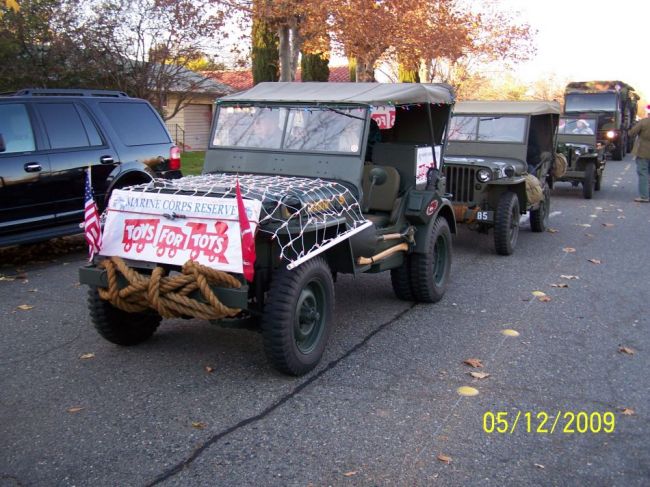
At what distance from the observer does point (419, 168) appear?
6.75 m

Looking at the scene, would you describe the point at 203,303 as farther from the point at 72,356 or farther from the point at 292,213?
the point at 72,356

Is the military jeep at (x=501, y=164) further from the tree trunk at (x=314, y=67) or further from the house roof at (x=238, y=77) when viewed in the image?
the tree trunk at (x=314, y=67)

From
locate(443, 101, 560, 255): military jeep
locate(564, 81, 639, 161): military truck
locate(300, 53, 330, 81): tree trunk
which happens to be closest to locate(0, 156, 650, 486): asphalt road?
locate(443, 101, 560, 255): military jeep

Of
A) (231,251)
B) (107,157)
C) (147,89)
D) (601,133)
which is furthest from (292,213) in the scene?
(601,133)

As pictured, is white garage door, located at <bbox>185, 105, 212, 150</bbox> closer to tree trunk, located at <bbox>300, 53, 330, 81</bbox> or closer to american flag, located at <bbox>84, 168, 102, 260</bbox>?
tree trunk, located at <bbox>300, 53, 330, 81</bbox>

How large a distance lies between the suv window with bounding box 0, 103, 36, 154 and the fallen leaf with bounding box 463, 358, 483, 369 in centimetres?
543

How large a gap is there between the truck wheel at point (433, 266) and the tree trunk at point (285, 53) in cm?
1173

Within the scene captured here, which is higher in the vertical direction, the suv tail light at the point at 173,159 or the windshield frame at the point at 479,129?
the windshield frame at the point at 479,129

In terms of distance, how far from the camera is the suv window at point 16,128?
293 inches

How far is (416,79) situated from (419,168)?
758 inches

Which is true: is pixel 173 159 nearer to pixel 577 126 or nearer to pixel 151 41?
pixel 151 41

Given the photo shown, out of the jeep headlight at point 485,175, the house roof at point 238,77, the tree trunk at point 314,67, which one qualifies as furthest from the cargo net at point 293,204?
the tree trunk at point 314,67

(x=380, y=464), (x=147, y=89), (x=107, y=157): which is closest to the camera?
(x=380, y=464)

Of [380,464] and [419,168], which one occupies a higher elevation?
[419,168]
